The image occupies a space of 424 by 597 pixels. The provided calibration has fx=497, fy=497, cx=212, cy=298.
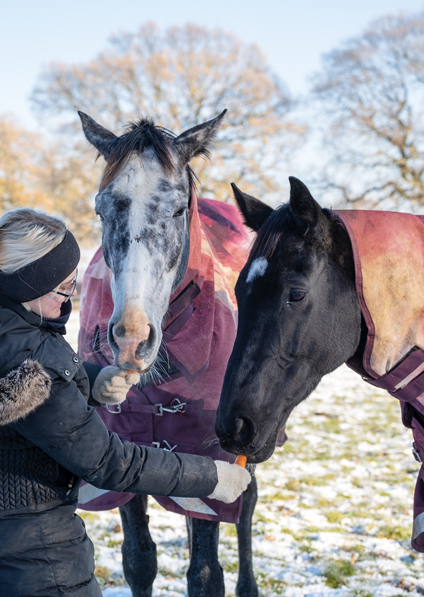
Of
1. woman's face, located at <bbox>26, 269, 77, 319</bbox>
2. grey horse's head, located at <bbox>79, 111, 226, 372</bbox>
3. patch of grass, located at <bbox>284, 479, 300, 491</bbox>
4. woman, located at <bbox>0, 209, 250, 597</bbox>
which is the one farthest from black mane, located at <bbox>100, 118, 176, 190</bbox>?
patch of grass, located at <bbox>284, 479, 300, 491</bbox>

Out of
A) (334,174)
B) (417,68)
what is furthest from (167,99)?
(417,68)

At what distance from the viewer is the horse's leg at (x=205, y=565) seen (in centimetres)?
259

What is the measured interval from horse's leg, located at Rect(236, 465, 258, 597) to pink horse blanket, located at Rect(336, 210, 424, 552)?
5.51 ft

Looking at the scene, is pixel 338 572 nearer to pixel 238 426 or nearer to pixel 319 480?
pixel 319 480

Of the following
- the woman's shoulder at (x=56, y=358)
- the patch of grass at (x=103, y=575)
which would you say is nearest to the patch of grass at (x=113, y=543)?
the patch of grass at (x=103, y=575)

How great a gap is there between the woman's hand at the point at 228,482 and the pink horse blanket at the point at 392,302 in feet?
2.22

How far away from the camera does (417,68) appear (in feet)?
55.5

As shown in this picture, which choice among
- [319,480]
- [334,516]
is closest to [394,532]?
[334,516]

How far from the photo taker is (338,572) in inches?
137

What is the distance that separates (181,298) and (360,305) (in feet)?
3.07

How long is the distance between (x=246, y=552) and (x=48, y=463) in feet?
7.32

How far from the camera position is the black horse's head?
6.41ft

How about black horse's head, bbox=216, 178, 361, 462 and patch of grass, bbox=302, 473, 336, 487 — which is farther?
patch of grass, bbox=302, 473, 336, 487

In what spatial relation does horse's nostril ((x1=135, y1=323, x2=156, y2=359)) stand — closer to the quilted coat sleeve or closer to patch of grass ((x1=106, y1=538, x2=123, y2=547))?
the quilted coat sleeve
